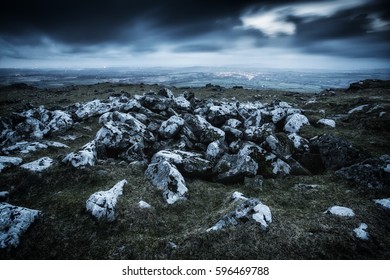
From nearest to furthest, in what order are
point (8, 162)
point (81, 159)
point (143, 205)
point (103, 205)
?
point (103, 205)
point (143, 205)
point (81, 159)
point (8, 162)

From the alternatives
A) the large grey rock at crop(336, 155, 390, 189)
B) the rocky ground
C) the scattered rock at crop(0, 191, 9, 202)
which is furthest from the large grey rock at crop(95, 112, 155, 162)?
the large grey rock at crop(336, 155, 390, 189)

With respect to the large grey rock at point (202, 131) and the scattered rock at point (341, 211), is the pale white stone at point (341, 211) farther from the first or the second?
the large grey rock at point (202, 131)

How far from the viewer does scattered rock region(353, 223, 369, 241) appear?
8188mm

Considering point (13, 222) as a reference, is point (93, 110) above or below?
above

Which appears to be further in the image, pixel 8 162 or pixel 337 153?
pixel 8 162

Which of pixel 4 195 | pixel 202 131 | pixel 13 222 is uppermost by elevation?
pixel 202 131

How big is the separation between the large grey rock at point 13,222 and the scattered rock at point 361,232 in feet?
43.7

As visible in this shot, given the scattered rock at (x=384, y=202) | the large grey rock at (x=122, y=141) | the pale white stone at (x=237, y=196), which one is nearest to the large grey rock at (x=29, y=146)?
the large grey rock at (x=122, y=141)

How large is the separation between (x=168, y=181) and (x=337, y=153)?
445 inches

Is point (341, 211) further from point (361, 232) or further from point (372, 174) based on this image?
point (372, 174)

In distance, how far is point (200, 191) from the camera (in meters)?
12.6

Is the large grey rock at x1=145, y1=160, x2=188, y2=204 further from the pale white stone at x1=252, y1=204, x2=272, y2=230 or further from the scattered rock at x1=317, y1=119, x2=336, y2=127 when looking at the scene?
the scattered rock at x1=317, y1=119, x2=336, y2=127

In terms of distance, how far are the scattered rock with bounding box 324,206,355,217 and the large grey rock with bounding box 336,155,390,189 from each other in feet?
9.46

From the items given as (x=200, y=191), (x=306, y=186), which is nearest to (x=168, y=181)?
(x=200, y=191)
